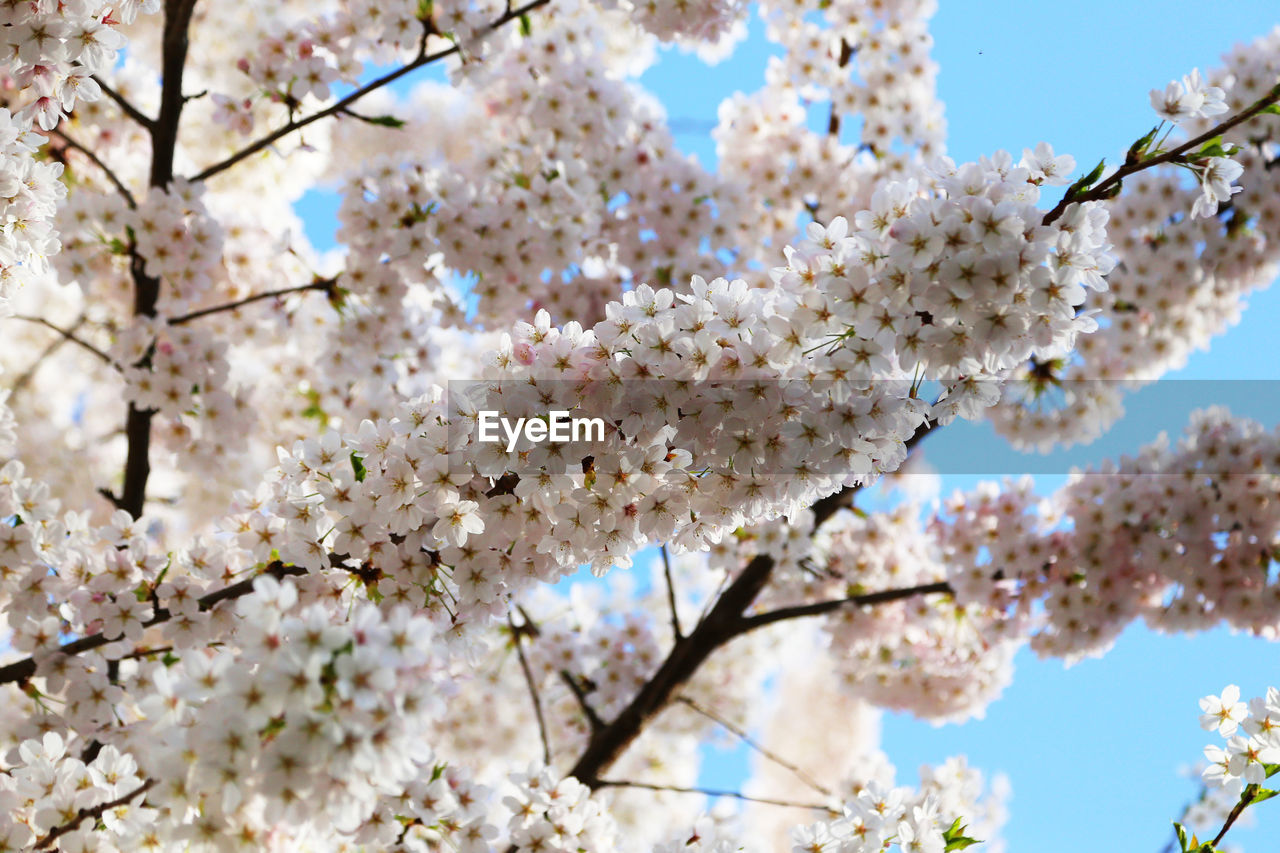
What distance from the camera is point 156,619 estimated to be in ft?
10.8

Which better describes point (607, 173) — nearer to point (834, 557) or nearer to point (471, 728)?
point (834, 557)

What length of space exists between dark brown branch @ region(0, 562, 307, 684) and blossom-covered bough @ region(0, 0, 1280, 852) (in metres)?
0.02

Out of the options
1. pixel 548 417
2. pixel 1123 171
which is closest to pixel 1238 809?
pixel 1123 171

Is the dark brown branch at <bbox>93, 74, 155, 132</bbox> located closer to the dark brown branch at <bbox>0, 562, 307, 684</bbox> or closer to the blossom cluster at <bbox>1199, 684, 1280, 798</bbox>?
the dark brown branch at <bbox>0, 562, 307, 684</bbox>

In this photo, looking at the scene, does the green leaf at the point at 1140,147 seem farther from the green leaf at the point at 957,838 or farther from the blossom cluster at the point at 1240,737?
the green leaf at the point at 957,838

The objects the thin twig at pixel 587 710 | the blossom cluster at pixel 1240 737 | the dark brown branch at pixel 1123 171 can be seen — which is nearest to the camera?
the dark brown branch at pixel 1123 171

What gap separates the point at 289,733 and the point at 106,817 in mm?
1341

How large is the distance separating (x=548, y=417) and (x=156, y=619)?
182 centimetres

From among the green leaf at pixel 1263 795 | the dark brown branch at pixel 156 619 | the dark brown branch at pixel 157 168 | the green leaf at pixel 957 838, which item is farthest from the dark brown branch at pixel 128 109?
the green leaf at pixel 1263 795

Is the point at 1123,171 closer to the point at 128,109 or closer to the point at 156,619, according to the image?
the point at 156,619

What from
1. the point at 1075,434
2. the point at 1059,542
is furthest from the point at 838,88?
the point at 1059,542

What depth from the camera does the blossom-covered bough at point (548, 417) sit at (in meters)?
2.41

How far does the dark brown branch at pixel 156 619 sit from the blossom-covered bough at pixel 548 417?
0.02 meters

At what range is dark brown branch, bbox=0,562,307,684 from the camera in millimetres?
3062
